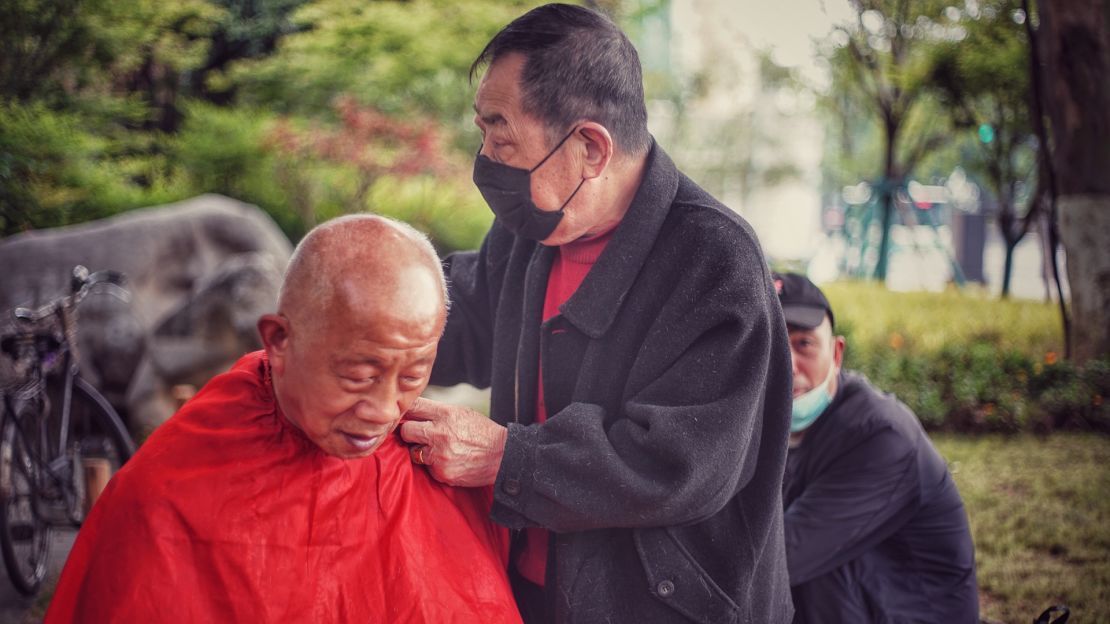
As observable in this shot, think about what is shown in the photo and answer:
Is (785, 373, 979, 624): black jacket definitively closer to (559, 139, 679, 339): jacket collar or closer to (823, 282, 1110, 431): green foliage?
(559, 139, 679, 339): jacket collar

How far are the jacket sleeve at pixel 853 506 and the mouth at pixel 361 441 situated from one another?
181 centimetres

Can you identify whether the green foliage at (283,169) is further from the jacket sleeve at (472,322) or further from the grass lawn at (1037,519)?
the jacket sleeve at (472,322)

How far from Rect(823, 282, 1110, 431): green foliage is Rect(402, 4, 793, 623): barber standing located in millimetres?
6220

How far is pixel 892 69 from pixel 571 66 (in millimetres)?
11915

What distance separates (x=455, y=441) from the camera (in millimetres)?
1790

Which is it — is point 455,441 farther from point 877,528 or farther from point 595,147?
point 877,528

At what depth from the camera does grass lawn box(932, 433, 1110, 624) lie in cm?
445

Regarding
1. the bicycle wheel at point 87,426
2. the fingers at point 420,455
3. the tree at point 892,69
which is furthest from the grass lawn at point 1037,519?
the tree at point 892,69

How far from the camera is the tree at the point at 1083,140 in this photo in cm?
708

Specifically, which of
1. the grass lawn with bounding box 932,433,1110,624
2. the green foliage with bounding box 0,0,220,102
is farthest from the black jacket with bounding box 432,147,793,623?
the green foliage with bounding box 0,0,220,102

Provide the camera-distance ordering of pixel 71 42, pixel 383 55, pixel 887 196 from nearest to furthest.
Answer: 1. pixel 71 42
2. pixel 383 55
3. pixel 887 196

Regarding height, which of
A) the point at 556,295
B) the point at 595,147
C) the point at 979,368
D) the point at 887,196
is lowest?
the point at 979,368

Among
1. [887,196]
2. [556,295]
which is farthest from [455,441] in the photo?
[887,196]

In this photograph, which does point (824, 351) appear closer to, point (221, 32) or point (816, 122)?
point (221, 32)
